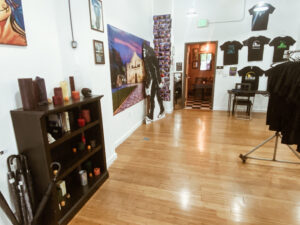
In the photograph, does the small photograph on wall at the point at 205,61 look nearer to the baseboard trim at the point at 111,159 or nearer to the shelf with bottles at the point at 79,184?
the baseboard trim at the point at 111,159

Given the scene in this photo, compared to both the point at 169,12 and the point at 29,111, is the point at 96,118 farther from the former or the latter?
the point at 169,12

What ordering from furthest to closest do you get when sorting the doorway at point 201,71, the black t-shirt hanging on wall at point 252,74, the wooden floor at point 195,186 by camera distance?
the doorway at point 201,71
the black t-shirt hanging on wall at point 252,74
the wooden floor at point 195,186

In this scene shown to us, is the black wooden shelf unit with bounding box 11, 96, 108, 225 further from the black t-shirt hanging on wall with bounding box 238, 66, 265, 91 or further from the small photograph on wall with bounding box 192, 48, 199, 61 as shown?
the small photograph on wall with bounding box 192, 48, 199, 61

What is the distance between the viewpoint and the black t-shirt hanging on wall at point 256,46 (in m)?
4.82

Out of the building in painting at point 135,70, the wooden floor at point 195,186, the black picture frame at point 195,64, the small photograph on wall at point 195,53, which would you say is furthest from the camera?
the black picture frame at point 195,64

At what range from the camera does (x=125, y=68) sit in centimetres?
333

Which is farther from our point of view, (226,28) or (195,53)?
(195,53)

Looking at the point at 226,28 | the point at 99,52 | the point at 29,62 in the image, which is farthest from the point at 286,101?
the point at 226,28

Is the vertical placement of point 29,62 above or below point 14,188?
above

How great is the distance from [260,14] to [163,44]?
2.70 m

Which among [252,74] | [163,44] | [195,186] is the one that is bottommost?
[195,186]

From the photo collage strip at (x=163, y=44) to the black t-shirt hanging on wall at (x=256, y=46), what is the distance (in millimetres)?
2208

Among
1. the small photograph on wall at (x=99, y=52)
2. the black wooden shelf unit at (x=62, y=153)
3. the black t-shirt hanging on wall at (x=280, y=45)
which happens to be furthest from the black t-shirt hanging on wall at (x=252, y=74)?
the black wooden shelf unit at (x=62, y=153)

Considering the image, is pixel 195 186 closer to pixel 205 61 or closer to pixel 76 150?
pixel 76 150
